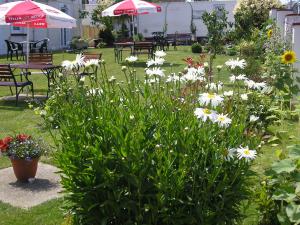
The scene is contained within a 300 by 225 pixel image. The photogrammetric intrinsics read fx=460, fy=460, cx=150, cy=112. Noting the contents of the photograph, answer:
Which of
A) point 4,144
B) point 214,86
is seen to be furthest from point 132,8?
point 214,86

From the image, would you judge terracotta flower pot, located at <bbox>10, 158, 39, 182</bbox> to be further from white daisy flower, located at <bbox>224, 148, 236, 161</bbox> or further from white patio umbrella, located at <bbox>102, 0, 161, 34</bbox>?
white patio umbrella, located at <bbox>102, 0, 161, 34</bbox>

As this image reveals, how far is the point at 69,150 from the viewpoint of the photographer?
2740mm

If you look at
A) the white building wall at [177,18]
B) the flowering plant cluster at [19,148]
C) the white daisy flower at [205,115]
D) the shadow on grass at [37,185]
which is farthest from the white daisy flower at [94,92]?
the white building wall at [177,18]

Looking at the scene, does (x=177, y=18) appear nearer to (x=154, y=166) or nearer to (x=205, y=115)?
(x=154, y=166)

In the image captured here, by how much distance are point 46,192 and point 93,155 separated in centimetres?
183

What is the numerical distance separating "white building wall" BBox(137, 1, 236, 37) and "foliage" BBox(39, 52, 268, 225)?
96.4 feet

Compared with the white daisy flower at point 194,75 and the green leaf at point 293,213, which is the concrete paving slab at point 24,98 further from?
the green leaf at point 293,213

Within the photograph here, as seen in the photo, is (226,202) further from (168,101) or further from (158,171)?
(168,101)

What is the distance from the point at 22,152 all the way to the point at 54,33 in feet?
72.4

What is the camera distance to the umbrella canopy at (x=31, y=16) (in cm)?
920

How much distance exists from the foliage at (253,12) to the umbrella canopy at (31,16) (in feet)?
35.6

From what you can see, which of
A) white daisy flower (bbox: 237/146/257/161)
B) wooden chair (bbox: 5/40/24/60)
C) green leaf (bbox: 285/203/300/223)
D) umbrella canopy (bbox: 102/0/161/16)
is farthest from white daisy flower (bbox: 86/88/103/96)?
wooden chair (bbox: 5/40/24/60)

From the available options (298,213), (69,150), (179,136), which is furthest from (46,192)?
(298,213)

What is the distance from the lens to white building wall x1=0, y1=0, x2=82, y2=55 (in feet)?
72.4
